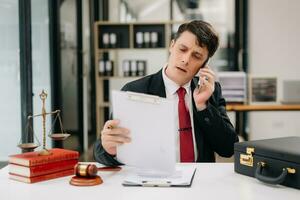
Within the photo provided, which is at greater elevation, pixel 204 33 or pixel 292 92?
pixel 204 33

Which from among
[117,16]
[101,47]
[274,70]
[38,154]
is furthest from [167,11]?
[38,154]

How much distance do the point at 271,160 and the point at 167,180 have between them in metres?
0.37

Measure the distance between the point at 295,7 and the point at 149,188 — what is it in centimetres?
528

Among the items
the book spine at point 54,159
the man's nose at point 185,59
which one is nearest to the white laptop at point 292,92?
the man's nose at point 185,59

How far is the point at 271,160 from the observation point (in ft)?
4.91

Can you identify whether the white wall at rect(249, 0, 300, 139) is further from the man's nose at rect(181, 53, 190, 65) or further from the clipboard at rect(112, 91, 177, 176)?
the clipboard at rect(112, 91, 177, 176)

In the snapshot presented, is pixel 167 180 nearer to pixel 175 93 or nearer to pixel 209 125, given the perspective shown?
pixel 209 125

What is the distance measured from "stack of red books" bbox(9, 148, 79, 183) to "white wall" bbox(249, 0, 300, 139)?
4909 millimetres

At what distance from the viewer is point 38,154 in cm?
161

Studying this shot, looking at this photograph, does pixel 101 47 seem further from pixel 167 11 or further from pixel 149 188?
pixel 149 188

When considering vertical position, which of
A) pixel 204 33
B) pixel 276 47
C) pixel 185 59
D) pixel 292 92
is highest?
pixel 276 47

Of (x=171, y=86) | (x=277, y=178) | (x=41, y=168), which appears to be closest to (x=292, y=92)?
(x=171, y=86)

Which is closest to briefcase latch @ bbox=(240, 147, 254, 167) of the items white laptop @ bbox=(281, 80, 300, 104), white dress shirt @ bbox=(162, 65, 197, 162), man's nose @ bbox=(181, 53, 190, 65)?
white dress shirt @ bbox=(162, 65, 197, 162)

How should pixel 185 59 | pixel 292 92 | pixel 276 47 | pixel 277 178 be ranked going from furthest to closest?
pixel 276 47 → pixel 292 92 → pixel 185 59 → pixel 277 178
